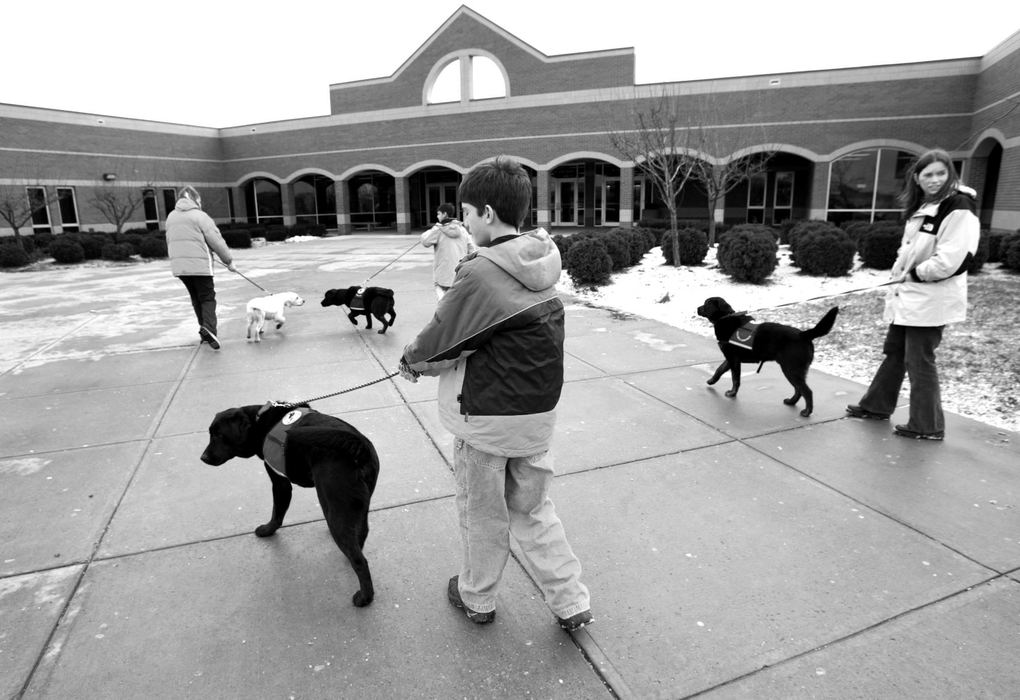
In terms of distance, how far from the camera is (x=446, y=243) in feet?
24.9

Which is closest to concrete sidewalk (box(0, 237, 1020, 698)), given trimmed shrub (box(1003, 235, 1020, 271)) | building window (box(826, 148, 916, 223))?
trimmed shrub (box(1003, 235, 1020, 271))

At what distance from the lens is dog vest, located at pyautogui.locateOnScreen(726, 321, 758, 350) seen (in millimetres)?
4938

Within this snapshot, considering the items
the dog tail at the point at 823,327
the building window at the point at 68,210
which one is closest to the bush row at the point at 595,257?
the dog tail at the point at 823,327

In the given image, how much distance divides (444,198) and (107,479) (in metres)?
35.6

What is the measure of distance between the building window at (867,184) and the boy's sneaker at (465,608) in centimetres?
2862

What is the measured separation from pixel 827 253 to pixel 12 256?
2127 centimetres

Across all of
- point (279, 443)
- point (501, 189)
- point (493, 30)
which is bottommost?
point (279, 443)

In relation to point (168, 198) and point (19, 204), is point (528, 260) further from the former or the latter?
point (168, 198)

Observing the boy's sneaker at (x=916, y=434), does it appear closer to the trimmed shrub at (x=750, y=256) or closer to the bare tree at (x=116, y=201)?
Answer: the trimmed shrub at (x=750, y=256)

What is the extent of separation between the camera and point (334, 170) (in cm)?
3538

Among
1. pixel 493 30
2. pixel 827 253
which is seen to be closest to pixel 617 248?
pixel 827 253

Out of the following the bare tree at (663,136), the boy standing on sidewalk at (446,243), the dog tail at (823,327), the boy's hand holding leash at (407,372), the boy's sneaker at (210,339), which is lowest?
the boy's sneaker at (210,339)

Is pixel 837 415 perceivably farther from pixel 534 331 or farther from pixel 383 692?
pixel 383 692

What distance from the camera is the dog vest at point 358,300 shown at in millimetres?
7906
